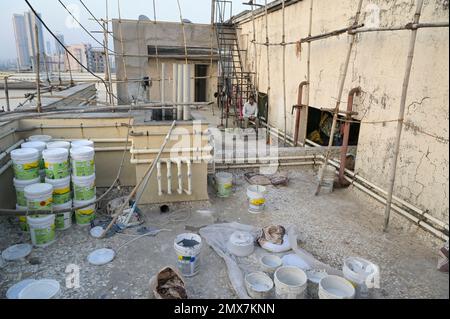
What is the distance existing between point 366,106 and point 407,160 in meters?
1.40

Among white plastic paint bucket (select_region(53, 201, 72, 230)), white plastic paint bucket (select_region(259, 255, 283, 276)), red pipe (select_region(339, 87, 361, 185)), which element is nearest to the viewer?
white plastic paint bucket (select_region(259, 255, 283, 276))

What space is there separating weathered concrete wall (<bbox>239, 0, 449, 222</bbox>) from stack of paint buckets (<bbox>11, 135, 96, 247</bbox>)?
4825 mm

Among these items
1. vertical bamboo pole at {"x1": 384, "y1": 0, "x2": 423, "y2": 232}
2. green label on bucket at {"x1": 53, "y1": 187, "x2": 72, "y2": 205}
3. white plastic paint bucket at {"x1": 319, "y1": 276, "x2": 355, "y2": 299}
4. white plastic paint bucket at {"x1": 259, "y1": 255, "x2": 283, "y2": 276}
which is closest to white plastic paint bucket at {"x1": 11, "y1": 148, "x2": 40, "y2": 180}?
green label on bucket at {"x1": 53, "y1": 187, "x2": 72, "y2": 205}

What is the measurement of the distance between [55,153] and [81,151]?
337 mm

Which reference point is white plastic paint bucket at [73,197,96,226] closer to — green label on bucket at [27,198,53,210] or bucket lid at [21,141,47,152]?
green label on bucket at [27,198,53,210]

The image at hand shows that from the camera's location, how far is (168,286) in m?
3.24

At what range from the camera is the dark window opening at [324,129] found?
8109mm

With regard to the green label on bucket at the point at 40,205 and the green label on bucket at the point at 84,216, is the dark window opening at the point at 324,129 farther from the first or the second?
the green label on bucket at the point at 40,205

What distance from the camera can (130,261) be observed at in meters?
3.92

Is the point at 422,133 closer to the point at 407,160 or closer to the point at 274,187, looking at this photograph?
the point at 407,160

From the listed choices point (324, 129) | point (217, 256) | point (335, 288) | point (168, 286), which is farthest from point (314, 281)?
point (324, 129)

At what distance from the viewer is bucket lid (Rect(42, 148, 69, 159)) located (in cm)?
435

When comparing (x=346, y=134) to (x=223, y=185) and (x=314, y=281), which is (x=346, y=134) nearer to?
(x=223, y=185)
